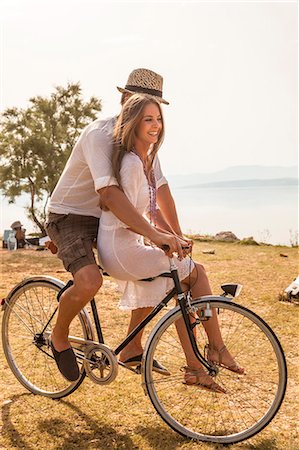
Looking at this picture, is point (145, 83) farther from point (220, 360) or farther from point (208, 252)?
point (208, 252)

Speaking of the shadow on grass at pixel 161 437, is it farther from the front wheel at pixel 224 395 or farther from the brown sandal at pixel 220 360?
the brown sandal at pixel 220 360

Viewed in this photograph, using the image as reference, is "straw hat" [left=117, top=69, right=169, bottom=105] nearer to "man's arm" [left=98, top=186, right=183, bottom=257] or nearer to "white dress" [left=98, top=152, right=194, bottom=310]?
"white dress" [left=98, top=152, right=194, bottom=310]

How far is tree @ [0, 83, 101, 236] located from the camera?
50.4 ft

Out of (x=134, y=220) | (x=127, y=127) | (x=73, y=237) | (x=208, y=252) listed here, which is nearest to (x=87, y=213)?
(x=73, y=237)

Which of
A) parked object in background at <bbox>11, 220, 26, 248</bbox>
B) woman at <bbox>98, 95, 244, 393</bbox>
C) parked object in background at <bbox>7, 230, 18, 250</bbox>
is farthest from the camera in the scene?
parked object in background at <bbox>11, 220, 26, 248</bbox>

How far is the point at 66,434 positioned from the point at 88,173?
1.66m

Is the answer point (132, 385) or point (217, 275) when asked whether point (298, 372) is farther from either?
point (217, 275)

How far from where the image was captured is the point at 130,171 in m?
3.70

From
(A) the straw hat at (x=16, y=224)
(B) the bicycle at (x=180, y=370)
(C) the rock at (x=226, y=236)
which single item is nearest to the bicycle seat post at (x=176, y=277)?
(B) the bicycle at (x=180, y=370)

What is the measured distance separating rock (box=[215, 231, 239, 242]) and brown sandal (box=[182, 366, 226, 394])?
10.1 meters

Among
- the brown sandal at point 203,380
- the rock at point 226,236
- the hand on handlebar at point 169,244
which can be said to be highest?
the hand on handlebar at point 169,244

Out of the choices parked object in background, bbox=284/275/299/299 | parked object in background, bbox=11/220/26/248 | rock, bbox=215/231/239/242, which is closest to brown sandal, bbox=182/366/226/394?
parked object in background, bbox=284/275/299/299

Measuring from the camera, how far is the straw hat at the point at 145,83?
3875 millimetres

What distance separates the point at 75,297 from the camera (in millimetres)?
3891
